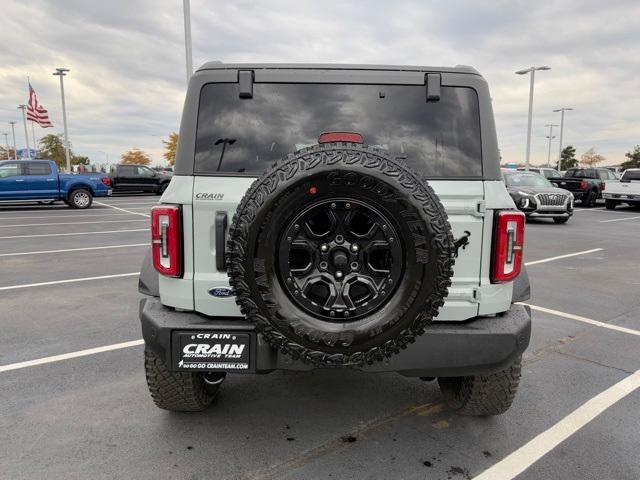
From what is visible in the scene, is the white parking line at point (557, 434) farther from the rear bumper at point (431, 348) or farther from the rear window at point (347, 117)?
the rear window at point (347, 117)

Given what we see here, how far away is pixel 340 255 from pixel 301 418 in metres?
1.43

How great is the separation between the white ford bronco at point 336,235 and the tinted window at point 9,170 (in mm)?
17517

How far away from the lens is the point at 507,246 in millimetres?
2559

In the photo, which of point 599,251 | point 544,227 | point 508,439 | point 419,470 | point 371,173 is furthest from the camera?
point 544,227

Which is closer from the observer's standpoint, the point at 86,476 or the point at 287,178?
the point at 287,178

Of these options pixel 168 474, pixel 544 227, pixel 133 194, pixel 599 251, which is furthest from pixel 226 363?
pixel 133 194

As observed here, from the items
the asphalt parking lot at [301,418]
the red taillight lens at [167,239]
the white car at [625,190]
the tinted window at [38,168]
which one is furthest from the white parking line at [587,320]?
the white car at [625,190]

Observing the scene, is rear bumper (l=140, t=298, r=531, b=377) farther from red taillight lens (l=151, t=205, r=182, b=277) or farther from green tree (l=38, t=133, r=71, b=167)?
green tree (l=38, t=133, r=71, b=167)

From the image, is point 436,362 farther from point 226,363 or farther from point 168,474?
point 168,474

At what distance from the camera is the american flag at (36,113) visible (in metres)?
31.1

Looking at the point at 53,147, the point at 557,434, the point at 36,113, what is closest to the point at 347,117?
the point at 557,434

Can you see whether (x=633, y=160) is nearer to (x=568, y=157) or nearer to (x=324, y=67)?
(x=568, y=157)

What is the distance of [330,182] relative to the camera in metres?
2.13

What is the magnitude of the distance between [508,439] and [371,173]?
1.92m
